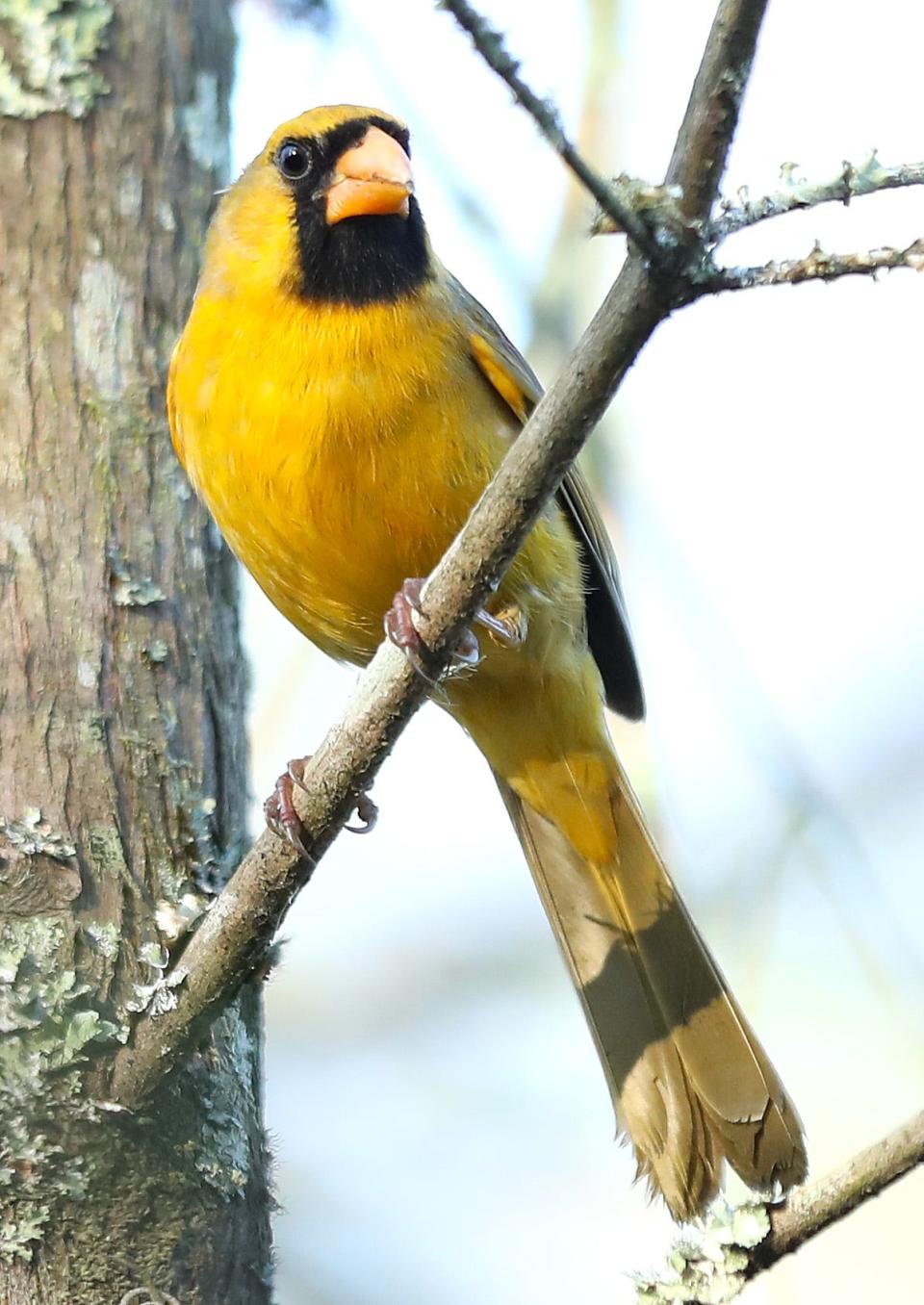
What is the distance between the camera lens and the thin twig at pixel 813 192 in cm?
156

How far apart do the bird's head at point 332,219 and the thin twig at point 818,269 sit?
1.43m

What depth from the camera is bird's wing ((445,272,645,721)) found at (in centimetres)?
300

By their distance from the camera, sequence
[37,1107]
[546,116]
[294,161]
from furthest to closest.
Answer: [294,161] → [37,1107] → [546,116]

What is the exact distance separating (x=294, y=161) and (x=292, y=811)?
5.28 ft

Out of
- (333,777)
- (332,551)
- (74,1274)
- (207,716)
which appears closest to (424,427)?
(332,551)

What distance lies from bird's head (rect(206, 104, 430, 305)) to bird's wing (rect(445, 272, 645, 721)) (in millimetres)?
178

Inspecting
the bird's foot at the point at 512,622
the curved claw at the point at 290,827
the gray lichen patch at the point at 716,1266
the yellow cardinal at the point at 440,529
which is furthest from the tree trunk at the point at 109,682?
the gray lichen patch at the point at 716,1266

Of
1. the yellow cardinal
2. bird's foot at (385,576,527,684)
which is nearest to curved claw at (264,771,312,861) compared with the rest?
bird's foot at (385,576,527,684)

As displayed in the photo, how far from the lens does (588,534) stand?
320 cm

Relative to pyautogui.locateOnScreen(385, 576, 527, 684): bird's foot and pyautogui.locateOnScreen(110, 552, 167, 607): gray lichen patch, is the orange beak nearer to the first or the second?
pyautogui.locateOnScreen(110, 552, 167, 607): gray lichen patch

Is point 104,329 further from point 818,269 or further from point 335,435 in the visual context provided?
point 818,269

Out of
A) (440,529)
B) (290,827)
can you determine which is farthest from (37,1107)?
(440,529)

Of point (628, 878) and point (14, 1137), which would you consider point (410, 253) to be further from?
point (14, 1137)

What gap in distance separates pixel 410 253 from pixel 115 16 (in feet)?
2.67
